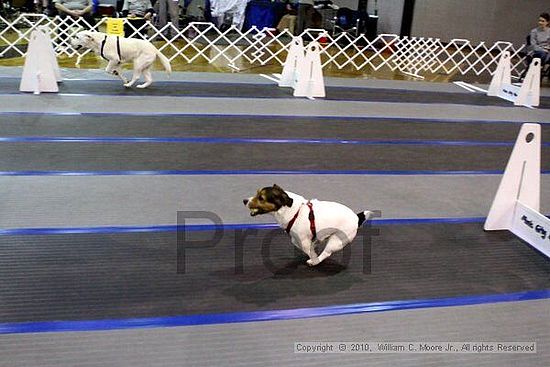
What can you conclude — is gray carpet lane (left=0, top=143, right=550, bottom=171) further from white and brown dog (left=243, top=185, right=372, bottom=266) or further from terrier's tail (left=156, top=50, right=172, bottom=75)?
terrier's tail (left=156, top=50, right=172, bottom=75)

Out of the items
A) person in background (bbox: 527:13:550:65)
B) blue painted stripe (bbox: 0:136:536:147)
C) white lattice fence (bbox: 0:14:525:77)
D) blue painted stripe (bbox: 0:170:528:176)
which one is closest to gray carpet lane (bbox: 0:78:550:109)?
white lattice fence (bbox: 0:14:525:77)

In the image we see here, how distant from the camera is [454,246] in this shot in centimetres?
304

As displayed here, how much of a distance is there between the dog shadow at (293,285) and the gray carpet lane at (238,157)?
5.05 ft

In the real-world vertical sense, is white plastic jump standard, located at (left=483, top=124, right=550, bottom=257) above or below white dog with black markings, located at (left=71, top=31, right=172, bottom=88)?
below

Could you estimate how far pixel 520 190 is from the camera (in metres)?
3.25

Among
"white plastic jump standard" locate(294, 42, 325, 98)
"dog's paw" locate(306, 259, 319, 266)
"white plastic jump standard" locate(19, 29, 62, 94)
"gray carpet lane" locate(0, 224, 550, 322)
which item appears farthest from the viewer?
"white plastic jump standard" locate(294, 42, 325, 98)

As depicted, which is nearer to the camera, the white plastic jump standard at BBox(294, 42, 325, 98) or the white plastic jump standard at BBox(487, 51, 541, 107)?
the white plastic jump standard at BBox(294, 42, 325, 98)

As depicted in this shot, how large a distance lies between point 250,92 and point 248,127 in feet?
5.74

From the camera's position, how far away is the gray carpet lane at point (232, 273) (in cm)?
229

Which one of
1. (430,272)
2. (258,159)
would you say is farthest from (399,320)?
(258,159)

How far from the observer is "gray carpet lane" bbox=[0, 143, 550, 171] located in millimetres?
3947

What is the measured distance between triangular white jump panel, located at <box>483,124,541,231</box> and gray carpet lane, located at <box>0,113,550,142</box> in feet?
6.88

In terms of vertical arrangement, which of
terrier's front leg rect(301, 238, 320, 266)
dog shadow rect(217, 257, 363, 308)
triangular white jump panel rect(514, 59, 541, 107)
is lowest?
dog shadow rect(217, 257, 363, 308)

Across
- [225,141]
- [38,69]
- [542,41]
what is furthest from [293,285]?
[542,41]
